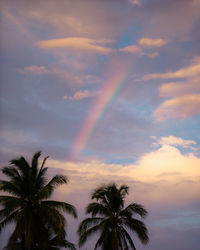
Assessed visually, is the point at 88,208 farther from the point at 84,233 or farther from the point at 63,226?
the point at 63,226

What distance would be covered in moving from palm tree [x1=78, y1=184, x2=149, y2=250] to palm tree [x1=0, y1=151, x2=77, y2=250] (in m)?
7.88

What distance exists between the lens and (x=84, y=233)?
46.8 meters

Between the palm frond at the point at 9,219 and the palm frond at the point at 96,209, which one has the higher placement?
the palm frond at the point at 96,209

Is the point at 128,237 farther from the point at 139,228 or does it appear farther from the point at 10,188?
the point at 10,188

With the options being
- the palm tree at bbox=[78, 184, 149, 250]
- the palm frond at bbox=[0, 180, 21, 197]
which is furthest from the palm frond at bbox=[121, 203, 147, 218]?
the palm frond at bbox=[0, 180, 21, 197]

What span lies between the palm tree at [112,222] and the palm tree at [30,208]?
7.88m

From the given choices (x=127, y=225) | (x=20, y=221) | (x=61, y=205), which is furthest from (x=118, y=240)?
(x=20, y=221)

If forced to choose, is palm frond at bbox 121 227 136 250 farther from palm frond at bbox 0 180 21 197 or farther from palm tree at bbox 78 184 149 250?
palm frond at bbox 0 180 21 197

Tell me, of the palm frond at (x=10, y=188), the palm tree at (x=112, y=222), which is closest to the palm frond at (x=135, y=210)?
the palm tree at (x=112, y=222)

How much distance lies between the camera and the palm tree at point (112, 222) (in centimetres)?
4597

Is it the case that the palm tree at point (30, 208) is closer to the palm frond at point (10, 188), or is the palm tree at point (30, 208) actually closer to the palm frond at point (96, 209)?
the palm frond at point (10, 188)

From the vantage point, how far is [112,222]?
4709cm

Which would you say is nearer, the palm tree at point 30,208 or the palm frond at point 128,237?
the palm tree at point 30,208

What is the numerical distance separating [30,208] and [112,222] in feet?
39.6
